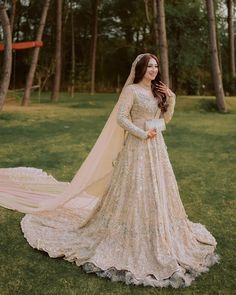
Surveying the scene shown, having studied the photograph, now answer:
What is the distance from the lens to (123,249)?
15.0ft

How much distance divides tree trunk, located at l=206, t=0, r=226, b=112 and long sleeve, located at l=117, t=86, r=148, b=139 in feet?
48.3

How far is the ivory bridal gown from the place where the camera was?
4367 millimetres

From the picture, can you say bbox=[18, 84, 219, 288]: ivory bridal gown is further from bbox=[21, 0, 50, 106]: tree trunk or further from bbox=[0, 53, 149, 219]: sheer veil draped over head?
bbox=[21, 0, 50, 106]: tree trunk

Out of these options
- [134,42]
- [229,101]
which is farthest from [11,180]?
[134,42]

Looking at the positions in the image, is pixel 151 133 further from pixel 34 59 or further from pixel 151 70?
pixel 34 59

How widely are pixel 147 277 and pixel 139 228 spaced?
552 millimetres

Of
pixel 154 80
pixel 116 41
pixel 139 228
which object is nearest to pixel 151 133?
pixel 154 80

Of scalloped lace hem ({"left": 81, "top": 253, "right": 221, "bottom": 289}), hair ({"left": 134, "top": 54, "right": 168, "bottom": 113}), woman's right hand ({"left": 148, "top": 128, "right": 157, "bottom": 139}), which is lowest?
scalloped lace hem ({"left": 81, "top": 253, "right": 221, "bottom": 289})

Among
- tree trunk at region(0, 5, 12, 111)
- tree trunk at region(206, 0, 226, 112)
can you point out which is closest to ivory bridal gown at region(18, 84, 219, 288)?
tree trunk at region(0, 5, 12, 111)

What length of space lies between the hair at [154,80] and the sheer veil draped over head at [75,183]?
60mm

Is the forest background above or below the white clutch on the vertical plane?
above

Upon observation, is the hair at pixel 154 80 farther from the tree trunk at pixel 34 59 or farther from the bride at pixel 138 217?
the tree trunk at pixel 34 59

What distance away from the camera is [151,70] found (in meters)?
4.68

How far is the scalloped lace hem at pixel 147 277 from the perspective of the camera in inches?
165
